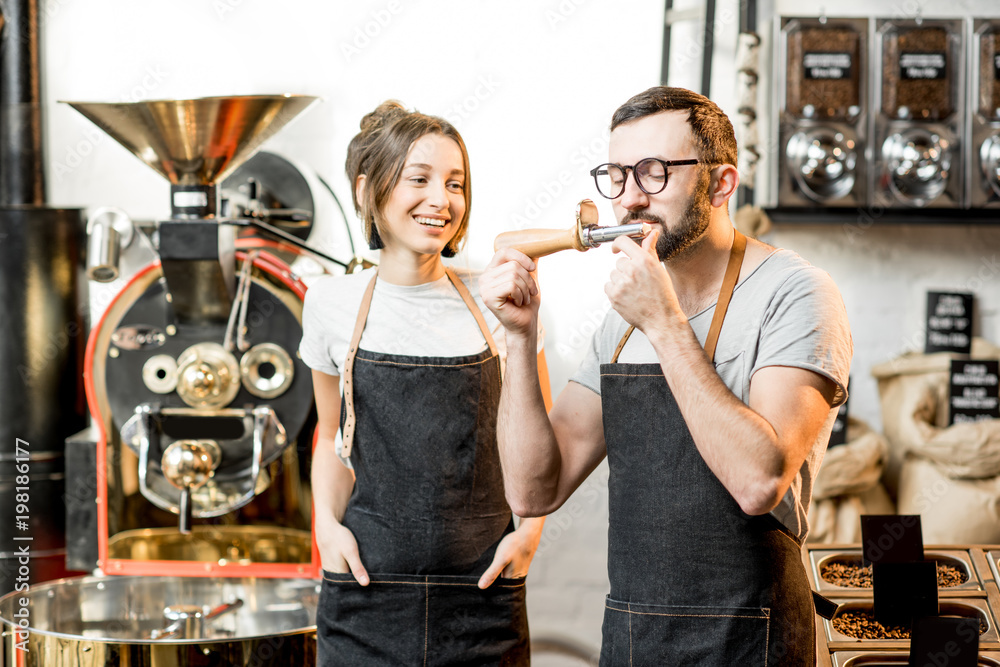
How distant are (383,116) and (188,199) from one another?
2.06ft

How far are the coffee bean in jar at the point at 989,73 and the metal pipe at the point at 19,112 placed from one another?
9.59 ft

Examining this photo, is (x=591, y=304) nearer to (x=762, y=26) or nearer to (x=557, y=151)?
(x=557, y=151)

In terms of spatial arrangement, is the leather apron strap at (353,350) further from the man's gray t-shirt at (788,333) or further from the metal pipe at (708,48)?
the metal pipe at (708,48)

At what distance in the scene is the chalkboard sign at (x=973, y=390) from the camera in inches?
110

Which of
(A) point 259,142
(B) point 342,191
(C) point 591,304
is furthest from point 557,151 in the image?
A: (A) point 259,142

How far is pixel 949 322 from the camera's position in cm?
300

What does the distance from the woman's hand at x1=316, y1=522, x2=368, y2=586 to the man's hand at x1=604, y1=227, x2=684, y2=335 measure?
87cm

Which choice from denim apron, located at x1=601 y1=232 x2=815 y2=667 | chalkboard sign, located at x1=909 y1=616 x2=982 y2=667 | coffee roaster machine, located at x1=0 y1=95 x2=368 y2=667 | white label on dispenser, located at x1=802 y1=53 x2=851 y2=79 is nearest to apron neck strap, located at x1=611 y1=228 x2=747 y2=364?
denim apron, located at x1=601 y1=232 x2=815 y2=667

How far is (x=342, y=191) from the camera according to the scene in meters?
3.05

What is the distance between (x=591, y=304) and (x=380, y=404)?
4.47 ft

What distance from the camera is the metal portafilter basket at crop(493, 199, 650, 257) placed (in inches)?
53.6

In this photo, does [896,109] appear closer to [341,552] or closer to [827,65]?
[827,65]

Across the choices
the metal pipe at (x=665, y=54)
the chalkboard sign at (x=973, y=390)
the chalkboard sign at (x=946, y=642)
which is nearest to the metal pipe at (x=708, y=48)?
the metal pipe at (x=665, y=54)

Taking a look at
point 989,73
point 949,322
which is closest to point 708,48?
point 989,73
